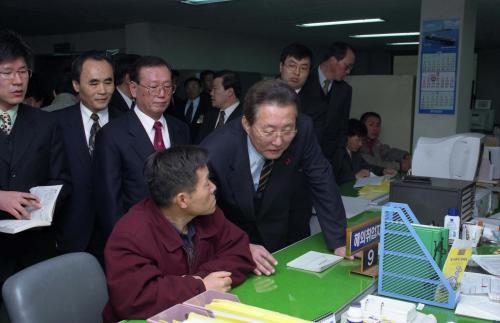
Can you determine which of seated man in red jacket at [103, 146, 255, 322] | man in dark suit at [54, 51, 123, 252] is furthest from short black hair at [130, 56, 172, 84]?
seated man in red jacket at [103, 146, 255, 322]

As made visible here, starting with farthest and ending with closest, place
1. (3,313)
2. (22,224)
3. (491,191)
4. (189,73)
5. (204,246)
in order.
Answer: (189,73) → (491,191) → (3,313) → (22,224) → (204,246)

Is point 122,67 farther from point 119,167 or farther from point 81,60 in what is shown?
point 119,167

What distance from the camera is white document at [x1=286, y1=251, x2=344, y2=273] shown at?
1.85 metres

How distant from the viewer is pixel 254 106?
1.94 m

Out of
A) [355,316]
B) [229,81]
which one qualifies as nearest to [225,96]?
[229,81]

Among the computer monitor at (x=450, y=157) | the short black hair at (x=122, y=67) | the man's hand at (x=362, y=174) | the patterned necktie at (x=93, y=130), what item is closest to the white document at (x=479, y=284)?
the computer monitor at (x=450, y=157)

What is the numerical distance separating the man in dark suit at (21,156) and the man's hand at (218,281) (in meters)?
0.87

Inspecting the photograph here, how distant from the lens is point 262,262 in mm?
1819

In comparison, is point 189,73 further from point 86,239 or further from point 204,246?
point 204,246

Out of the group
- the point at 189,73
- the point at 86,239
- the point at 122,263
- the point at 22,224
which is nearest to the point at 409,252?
the point at 122,263

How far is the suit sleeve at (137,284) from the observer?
1457 mm

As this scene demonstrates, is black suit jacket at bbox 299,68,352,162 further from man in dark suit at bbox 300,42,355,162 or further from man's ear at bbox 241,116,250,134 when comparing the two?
man's ear at bbox 241,116,250,134

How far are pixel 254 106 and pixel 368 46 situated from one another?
388 inches

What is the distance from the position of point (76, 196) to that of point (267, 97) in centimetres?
119
